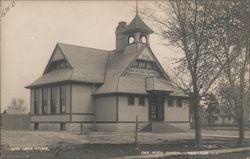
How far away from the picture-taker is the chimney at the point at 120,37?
46250mm

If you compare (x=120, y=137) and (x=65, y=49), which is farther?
(x=65, y=49)

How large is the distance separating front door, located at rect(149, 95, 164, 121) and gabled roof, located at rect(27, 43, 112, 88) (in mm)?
5477

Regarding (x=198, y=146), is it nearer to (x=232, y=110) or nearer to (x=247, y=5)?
(x=232, y=110)

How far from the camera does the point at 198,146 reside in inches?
997

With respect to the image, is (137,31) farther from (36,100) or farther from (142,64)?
(36,100)

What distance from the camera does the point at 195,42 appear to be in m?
25.9

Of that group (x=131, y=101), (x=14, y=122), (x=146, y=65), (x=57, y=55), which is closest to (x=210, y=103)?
(x=146, y=65)

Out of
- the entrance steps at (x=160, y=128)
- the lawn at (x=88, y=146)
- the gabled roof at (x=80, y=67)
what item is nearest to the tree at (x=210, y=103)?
the entrance steps at (x=160, y=128)

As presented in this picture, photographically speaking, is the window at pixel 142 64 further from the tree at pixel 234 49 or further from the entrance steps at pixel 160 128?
the tree at pixel 234 49

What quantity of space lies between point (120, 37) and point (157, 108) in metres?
9.26

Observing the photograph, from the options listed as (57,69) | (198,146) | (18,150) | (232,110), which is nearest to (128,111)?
(57,69)

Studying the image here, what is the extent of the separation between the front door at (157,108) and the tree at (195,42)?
49.7 feet

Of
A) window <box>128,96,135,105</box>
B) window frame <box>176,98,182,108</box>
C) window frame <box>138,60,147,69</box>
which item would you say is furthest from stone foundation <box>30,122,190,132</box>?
window frame <box>138,60,147,69</box>

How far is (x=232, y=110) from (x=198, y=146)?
18.8ft
